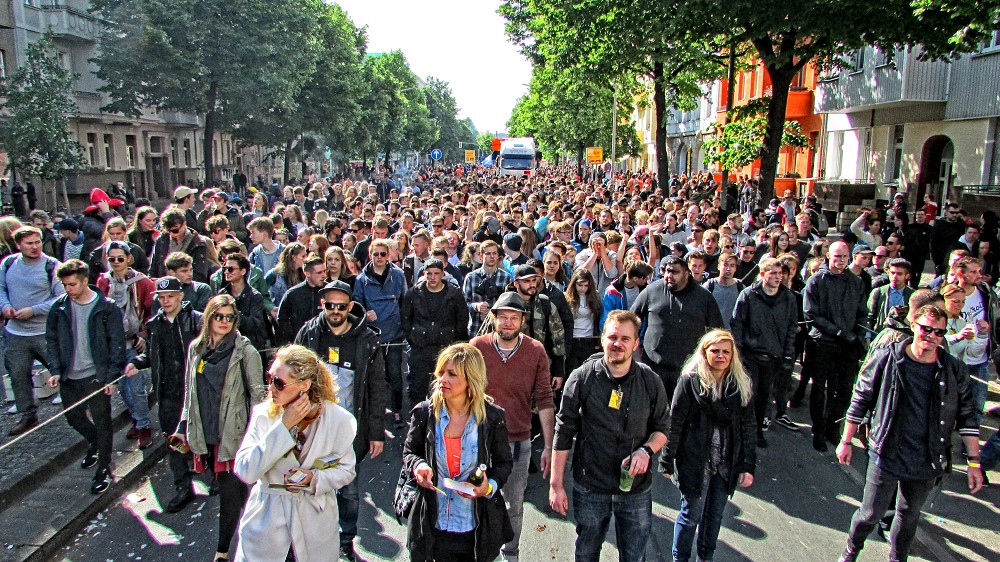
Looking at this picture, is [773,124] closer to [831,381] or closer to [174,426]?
[831,381]

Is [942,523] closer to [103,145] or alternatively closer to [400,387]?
[400,387]

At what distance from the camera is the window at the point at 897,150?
2370 centimetres

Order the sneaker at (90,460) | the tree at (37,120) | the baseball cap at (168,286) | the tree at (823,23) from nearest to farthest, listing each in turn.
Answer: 1. the baseball cap at (168,286)
2. the sneaker at (90,460)
3. the tree at (823,23)
4. the tree at (37,120)

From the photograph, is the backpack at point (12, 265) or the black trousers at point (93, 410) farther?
the backpack at point (12, 265)

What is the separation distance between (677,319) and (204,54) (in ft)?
89.0

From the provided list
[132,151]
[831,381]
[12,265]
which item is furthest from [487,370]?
[132,151]

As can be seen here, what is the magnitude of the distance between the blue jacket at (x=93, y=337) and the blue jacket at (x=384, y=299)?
2076 millimetres

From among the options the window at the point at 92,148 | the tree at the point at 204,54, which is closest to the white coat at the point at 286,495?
the tree at the point at 204,54

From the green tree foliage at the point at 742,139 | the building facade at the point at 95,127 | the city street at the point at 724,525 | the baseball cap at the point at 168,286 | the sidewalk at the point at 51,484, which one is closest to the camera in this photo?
the city street at the point at 724,525

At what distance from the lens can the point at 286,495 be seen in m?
3.74

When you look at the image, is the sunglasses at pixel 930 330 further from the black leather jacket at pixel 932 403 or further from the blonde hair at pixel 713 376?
the blonde hair at pixel 713 376

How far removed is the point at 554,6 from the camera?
21609 mm

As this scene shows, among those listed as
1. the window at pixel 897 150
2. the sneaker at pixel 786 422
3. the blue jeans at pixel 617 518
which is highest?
the window at pixel 897 150

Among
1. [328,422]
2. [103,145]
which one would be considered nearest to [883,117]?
[328,422]
